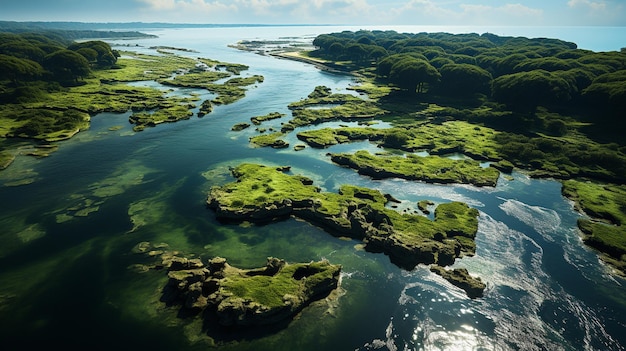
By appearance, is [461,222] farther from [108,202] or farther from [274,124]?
[274,124]

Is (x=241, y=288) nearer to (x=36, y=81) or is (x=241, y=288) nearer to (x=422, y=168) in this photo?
(x=422, y=168)

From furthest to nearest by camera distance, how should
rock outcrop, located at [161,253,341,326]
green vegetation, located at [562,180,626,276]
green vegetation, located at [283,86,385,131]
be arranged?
green vegetation, located at [283,86,385,131] < green vegetation, located at [562,180,626,276] < rock outcrop, located at [161,253,341,326]

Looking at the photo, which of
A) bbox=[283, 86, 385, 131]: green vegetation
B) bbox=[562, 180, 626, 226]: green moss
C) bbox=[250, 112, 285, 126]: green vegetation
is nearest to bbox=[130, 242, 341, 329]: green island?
bbox=[562, 180, 626, 226]: green moss

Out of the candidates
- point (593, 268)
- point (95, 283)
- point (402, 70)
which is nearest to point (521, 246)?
point (593, 268)

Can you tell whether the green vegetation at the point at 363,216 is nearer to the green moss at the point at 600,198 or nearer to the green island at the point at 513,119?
the green island at the point at 513,119

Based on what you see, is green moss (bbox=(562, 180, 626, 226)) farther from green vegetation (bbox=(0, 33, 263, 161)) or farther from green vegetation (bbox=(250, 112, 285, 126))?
green vegetation (bbox=(0, 33, 263, 161))
